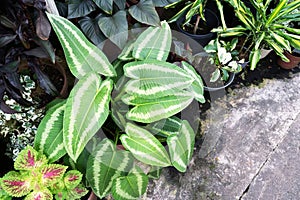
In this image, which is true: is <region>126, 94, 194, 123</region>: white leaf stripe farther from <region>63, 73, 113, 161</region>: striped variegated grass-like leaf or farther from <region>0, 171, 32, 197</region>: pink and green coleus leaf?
<region>0, 171, 32, 197</region>: pink and green coleus leaf

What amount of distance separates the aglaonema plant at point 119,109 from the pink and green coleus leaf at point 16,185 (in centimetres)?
13

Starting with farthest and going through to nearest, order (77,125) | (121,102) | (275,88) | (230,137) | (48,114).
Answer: (275,88), (230,137), (121,102), (48,114), (77,125)

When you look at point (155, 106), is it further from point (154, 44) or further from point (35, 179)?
point (35, 179)

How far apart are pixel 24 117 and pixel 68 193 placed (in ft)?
1.64

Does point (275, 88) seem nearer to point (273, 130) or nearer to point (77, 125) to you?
point (273, 130)

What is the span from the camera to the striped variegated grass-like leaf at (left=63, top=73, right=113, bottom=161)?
1.21 metres

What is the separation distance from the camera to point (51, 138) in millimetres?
1308

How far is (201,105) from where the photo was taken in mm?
1948

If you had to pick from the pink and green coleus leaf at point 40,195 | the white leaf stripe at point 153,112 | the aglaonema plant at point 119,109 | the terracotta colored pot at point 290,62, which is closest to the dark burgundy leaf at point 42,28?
the aglaonema plant at point 119,109

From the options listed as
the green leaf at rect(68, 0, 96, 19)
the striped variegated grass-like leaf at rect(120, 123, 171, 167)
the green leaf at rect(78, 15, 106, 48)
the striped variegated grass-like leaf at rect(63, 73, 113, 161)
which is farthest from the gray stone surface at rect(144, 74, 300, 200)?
the green leaf at rect(68, 0, 96, 19)

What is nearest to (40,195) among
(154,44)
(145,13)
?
(154,44)

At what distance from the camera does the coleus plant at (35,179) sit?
3.94 ft

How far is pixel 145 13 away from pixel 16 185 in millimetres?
904

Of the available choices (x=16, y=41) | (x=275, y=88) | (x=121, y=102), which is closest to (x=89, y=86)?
(x=121, y=102)
